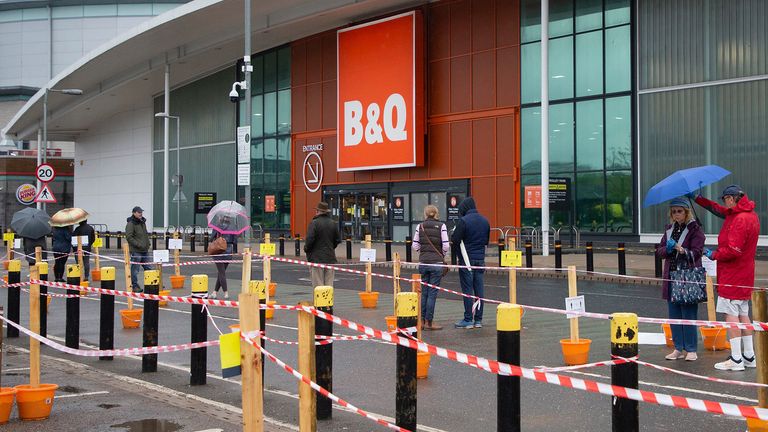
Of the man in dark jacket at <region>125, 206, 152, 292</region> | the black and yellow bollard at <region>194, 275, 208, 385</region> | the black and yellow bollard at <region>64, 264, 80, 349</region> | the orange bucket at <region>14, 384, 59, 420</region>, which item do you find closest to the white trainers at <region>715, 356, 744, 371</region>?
the black and yellow bollard at <region>194, 275, 208, 385</region>

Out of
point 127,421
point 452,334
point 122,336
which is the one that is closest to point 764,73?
point 452,334

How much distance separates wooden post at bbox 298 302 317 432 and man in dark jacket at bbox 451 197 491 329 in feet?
24.0

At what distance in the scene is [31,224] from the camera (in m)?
20.6

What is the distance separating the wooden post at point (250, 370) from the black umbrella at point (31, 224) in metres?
16.7

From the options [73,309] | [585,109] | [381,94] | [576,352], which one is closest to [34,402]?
[73,309]

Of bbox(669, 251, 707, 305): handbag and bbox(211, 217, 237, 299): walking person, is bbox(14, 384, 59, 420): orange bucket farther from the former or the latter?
bbox(211, 217, 237, 299): walking person

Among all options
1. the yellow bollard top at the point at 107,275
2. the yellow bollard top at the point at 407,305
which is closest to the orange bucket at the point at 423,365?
the yellow bollard top at the point at 407,305

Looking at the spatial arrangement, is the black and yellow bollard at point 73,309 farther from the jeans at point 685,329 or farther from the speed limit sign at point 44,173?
the speed limit sign at point 44,173

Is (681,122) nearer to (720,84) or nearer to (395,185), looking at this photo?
(720,84)

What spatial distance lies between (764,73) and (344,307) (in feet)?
63.2

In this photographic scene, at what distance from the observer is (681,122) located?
30734 millimetres

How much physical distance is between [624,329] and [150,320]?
5857 mm

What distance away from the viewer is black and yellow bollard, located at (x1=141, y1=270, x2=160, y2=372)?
9.44m

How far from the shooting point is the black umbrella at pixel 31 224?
67.1ft
